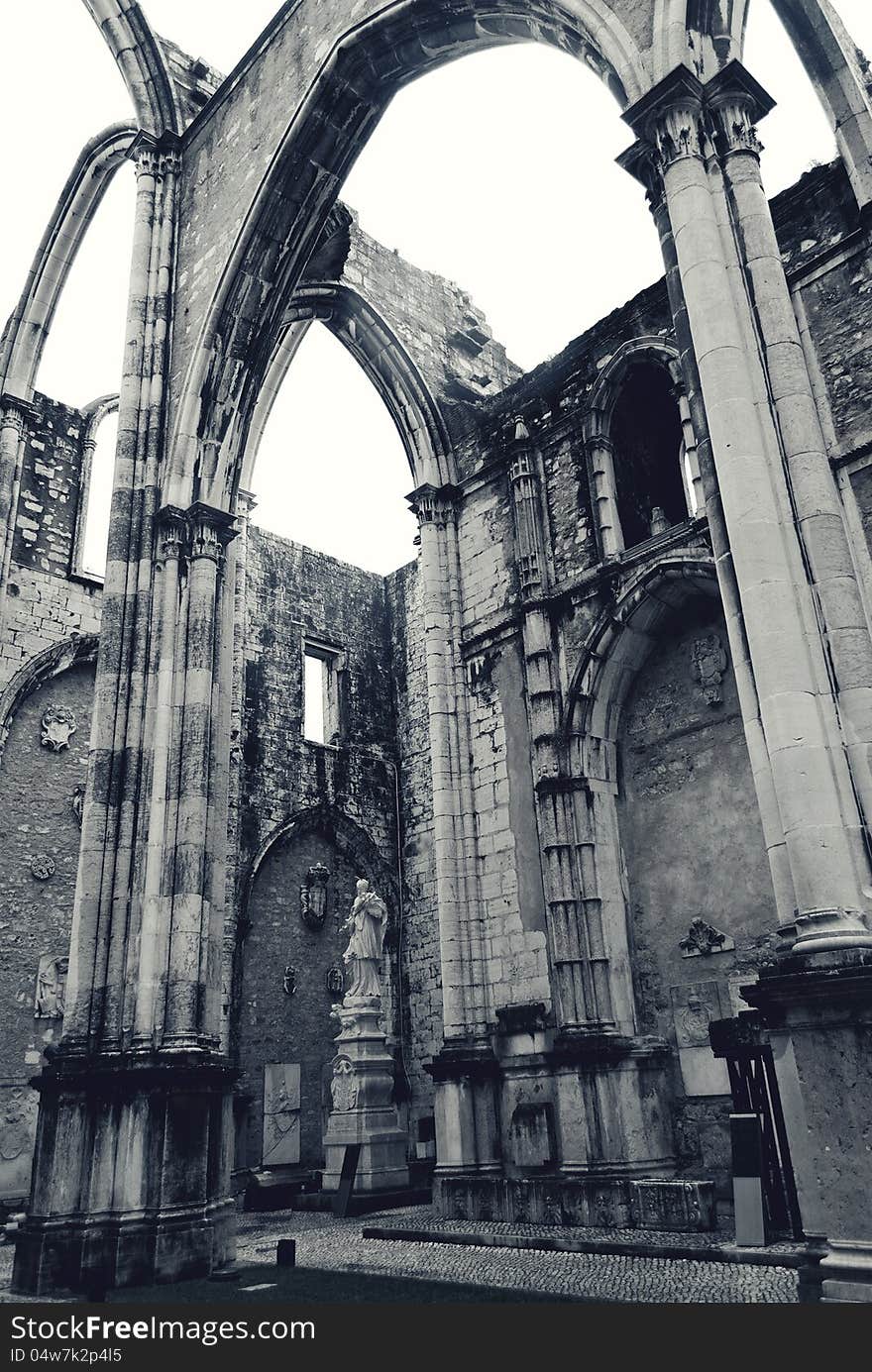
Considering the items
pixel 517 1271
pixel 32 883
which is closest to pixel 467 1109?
pixel 517 1271

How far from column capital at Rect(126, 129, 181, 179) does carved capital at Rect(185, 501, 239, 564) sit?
153 inches

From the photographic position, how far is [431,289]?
1333 centimetres

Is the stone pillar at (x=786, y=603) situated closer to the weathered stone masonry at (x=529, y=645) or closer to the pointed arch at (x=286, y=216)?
the weathered stone masonry at (x=529, y=645)

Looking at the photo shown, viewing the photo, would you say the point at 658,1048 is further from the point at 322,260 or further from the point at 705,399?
the point at 322,260

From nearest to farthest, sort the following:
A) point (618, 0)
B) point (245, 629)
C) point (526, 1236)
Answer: point (618, 0) < point (526, 1236) < point (245, 629)

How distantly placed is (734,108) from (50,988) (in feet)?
36.7

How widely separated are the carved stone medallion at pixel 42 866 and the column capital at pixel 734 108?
10.6m

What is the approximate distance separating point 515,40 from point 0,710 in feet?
30.0

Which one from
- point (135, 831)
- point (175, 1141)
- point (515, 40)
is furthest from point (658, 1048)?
point (515, 40)

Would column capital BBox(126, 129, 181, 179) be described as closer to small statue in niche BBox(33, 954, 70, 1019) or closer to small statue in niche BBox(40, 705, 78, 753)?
small statue in niche BBox(40, 705, 78, 753)

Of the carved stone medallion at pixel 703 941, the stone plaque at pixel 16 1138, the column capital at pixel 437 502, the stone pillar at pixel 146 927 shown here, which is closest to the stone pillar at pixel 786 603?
the stone pillar at pixel 146 927

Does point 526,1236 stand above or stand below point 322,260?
below

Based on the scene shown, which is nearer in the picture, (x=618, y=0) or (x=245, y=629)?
(x=618, y=0)

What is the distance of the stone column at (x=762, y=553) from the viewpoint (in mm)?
4117
